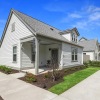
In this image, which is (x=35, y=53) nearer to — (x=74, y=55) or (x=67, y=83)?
(x=67, y=83)

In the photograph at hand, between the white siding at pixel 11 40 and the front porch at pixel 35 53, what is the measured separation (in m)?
0.70

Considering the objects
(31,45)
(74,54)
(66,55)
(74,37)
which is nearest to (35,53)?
(31,45)

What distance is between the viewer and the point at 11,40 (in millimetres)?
14805

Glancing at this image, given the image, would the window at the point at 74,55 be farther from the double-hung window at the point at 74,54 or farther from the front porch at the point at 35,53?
the front porch at the point at 35,53

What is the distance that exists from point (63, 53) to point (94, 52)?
59.7ft

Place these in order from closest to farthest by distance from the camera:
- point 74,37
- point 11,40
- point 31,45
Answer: point 31,45 → point 11,40 → point 74,37

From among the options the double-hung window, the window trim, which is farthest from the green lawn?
the window trim

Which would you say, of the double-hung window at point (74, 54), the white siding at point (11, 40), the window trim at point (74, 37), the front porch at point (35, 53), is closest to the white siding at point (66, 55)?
the front porch at point (35, 53)

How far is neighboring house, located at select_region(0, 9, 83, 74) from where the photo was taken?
38.0 feet

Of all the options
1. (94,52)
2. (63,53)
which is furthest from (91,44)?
(63,53)

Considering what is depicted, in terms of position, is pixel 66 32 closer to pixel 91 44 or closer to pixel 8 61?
pixel 8 61

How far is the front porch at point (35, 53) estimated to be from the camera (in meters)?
10.4

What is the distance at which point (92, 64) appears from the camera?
2166 cm

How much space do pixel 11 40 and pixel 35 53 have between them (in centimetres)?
594
